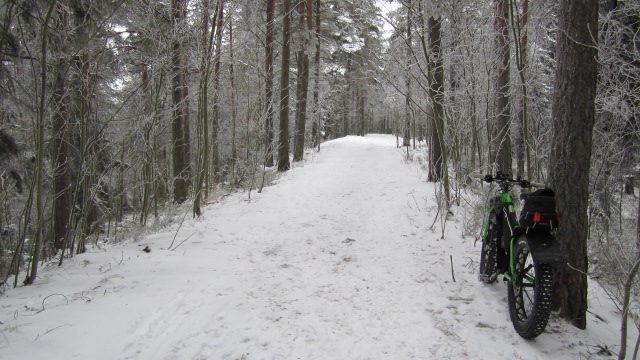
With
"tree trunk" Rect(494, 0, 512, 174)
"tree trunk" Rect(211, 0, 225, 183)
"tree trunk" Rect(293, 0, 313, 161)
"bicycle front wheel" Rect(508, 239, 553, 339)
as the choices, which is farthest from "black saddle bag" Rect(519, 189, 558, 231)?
"tree trunk" Rect(293, 0, 313, 161)

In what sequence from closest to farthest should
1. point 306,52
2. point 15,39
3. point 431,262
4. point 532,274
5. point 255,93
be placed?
1. point 532,274
2. point 15,39
3. point 431,262
4. point 255,93
5. point 306,52

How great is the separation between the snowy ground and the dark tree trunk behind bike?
1.03 ft

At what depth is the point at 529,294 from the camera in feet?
9.87

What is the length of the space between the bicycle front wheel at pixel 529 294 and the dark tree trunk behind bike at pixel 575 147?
319 millimetres

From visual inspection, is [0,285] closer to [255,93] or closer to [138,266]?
[138,266]

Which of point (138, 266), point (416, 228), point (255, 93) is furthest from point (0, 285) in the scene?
point (255, 93)

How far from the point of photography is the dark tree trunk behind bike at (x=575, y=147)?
3.03 m

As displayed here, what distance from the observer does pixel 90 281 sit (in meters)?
3.83

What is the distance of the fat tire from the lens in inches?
145

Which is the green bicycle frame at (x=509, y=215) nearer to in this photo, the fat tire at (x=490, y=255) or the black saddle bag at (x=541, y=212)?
the fat tire at (x=490, y=255)

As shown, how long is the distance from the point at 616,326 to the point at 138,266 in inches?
197

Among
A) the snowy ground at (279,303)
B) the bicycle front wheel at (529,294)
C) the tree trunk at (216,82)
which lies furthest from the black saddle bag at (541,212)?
the tree trunk at (216,82)

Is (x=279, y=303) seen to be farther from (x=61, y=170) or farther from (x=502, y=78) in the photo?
(x=502, y=78)

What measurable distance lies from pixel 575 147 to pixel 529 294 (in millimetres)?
1339
